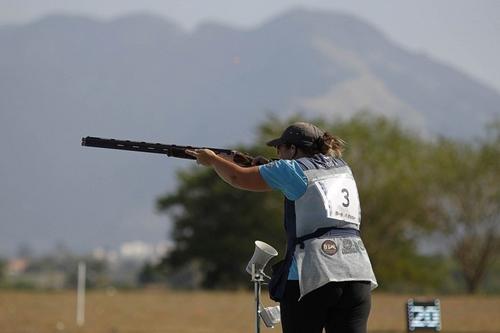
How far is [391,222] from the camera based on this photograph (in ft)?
181

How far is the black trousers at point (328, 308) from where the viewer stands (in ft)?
21.6

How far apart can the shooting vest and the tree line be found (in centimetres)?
4155

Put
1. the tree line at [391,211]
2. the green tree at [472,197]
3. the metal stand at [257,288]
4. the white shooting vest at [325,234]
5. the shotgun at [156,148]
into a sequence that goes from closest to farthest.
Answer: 1. the white shooting vest at [325,234]
2. the shotgun at [156,148]
3. the metal stand at [257,288]
4. the green tree at [472,197]
5. the tree line at [391,211]

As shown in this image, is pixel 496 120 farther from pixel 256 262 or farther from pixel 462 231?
pixel 256 262

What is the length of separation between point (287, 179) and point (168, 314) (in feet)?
57.7

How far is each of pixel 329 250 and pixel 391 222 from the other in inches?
1931

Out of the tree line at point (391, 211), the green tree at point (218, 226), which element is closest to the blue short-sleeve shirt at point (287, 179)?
the tree line at point (391, 211)

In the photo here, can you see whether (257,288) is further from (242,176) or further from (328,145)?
(328,145)

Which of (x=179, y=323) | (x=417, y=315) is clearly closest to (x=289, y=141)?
(x=417, y=315)

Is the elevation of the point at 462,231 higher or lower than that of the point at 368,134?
lower

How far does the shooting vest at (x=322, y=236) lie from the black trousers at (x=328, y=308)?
0.06 meters

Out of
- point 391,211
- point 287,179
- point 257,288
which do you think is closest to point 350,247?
point 287,179

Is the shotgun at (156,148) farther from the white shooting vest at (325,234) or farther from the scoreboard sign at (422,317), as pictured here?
the scoreboard sign at (422,317)

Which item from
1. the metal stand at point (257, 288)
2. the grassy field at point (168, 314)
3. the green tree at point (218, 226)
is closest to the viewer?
the metal stand at point (257, 288)
